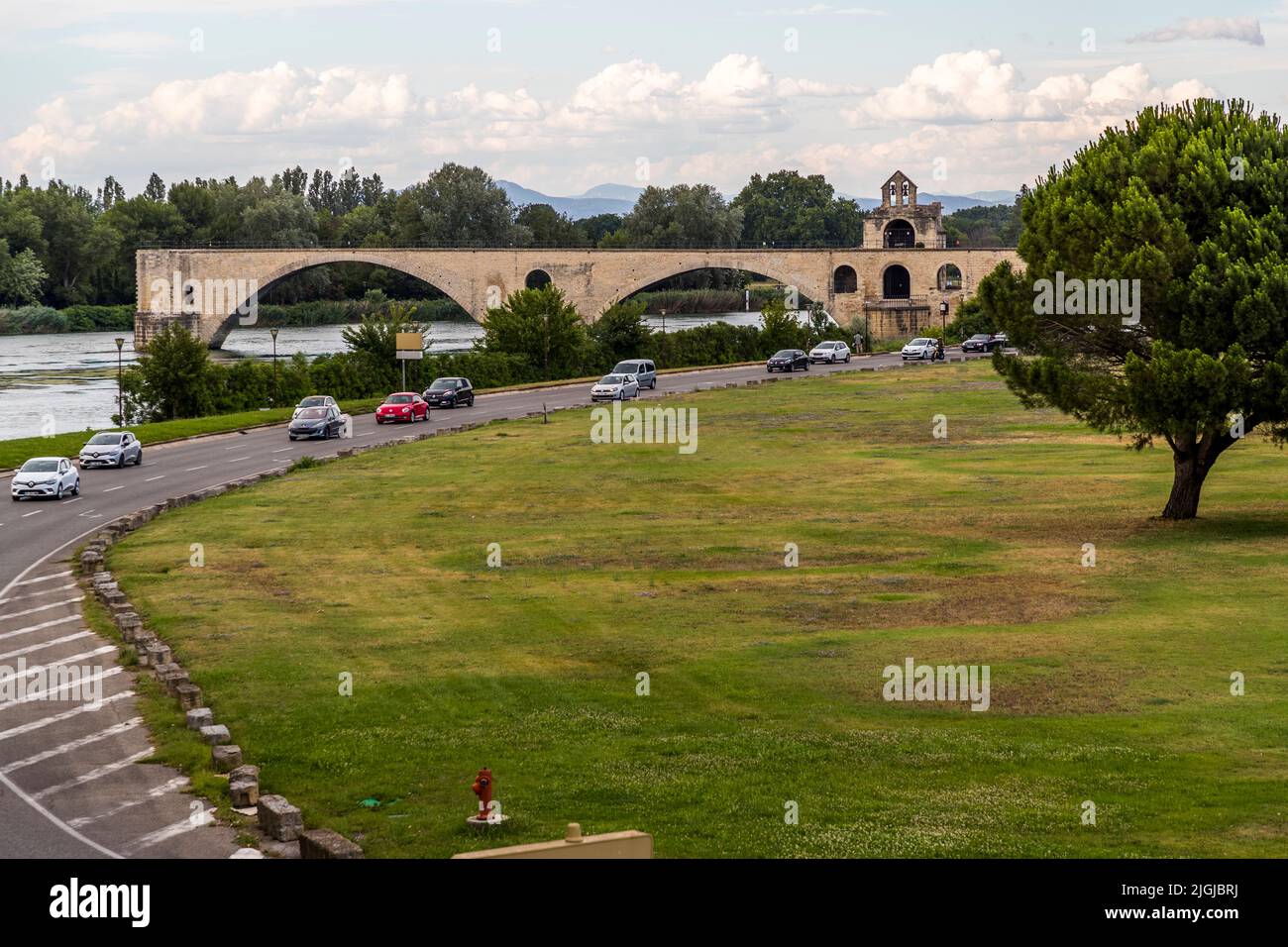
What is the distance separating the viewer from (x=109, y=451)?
59.5 metres

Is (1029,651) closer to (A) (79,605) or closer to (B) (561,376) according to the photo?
(A) (79,605)

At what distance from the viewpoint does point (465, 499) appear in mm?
50812

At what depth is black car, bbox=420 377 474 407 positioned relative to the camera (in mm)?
83938

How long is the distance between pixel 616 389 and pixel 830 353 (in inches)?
1326

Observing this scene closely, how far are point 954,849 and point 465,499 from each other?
116ft

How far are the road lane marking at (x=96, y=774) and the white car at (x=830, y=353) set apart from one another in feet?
307

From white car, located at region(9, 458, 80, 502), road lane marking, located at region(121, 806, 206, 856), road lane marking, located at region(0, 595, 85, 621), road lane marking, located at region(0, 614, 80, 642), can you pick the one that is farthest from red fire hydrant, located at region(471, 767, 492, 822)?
white car, located at region(9, 458, 80, 502)

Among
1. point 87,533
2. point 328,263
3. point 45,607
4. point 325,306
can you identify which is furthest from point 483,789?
point 325,306

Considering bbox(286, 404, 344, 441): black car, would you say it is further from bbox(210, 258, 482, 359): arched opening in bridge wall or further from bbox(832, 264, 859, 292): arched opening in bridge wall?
bbox(832, 264, 859, 292): arched opening in bridge wall

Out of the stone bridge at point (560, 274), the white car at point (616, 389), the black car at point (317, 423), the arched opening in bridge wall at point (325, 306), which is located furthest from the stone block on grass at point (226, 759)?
the stone bridge at point (560, 274)

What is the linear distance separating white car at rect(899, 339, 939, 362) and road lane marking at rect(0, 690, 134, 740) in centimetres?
9372

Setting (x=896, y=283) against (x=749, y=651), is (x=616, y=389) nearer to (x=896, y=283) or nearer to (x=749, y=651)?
(x=749, y=651)

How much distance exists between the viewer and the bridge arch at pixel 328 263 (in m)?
163
